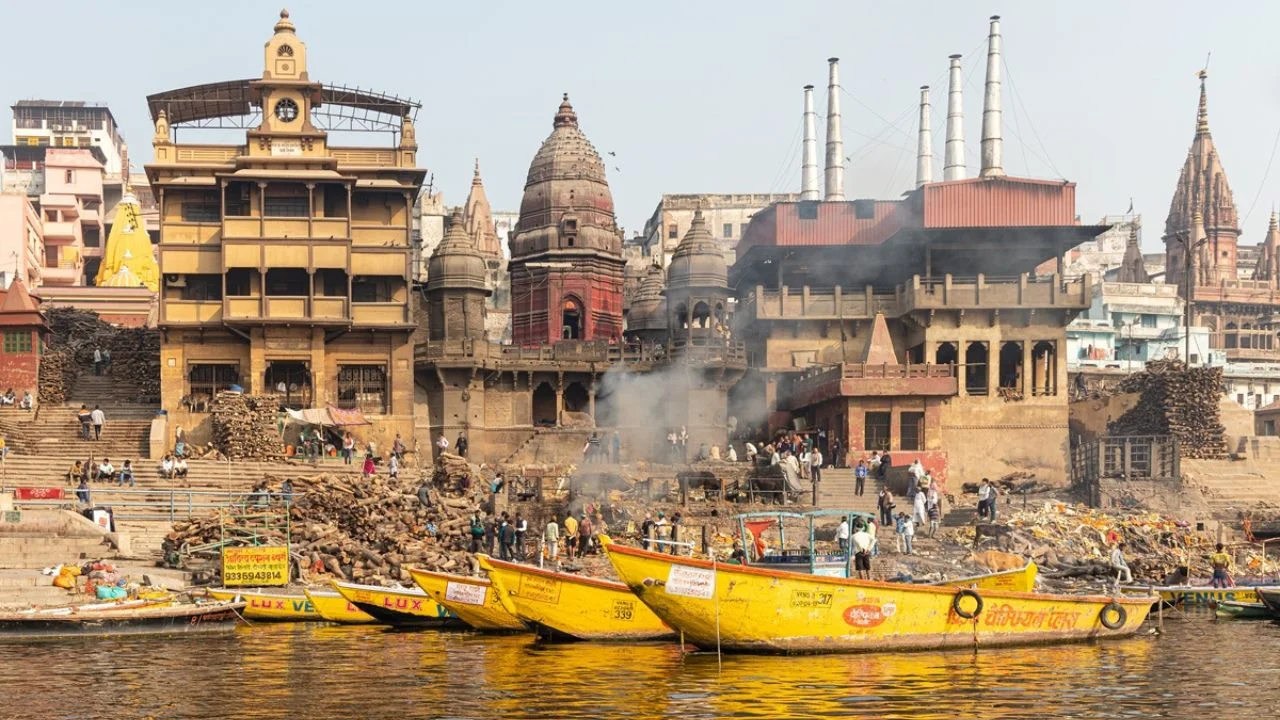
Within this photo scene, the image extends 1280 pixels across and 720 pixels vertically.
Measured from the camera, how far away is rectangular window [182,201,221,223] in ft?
176

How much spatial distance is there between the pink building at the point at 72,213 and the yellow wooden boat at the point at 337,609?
66.6 meters

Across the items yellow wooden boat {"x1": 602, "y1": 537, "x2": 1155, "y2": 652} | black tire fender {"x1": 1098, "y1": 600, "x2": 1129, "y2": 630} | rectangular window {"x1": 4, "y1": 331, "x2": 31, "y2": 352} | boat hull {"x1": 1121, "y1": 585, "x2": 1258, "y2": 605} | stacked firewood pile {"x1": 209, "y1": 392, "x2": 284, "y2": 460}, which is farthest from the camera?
rectangular window {"x1": 4, "y1": 331, "x2": 31, "y2": 352}

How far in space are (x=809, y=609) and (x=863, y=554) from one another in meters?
3.78

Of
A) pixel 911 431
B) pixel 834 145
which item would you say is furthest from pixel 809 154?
pixel 911 431

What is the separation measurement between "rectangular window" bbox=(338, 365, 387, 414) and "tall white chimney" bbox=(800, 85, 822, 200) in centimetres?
2627

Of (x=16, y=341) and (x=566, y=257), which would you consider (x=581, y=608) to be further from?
(x=566, y=257)

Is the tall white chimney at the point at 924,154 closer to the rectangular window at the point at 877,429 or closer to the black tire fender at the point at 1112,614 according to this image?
the rectangular window at the point at 877,429

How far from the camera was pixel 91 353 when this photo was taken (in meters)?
56.6

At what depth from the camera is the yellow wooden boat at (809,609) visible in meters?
23.8

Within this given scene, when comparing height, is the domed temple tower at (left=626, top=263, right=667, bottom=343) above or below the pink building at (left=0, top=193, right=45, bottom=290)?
below

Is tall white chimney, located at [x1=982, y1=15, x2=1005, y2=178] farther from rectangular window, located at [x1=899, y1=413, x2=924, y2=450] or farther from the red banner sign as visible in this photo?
the red banner sign

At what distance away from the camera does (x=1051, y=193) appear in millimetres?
58469

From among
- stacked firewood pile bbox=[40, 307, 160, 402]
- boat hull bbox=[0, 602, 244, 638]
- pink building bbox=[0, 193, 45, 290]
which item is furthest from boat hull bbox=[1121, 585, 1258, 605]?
pink building bbox=[0, 193, 45, 290]

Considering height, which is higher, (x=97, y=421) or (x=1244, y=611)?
(x=97, y=421)
